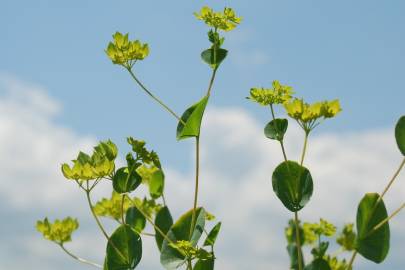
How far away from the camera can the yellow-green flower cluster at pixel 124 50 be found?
5.82 ft

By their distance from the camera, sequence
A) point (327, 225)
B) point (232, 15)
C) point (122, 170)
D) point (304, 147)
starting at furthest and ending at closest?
point (327, 225) → point (232, 15) → point (122, 170) → point (304, 147)

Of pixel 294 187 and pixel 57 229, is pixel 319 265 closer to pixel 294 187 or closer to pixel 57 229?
pixel 294 187

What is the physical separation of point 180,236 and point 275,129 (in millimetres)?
395

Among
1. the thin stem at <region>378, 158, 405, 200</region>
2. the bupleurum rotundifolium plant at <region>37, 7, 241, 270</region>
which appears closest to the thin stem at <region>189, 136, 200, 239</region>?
the bupleurum rotundifolium plant at <region>37, 7, 241, 270</region>

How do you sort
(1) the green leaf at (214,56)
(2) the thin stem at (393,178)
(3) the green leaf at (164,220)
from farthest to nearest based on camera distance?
(3) the green leaf at (164,220)
(1) the green leaf at (214,56)
(2) the thin stem at (393,178)

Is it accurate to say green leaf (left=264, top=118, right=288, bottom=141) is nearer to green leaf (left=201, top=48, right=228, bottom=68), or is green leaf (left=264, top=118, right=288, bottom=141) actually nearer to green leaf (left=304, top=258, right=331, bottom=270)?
green leaf (left=201, top=48, right=228, bottom=68)

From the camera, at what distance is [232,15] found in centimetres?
182

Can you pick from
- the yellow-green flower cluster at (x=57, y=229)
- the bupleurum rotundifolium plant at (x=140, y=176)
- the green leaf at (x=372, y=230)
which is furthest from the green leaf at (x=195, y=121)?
the yellow-green flower cluster at (x=57, y=229)

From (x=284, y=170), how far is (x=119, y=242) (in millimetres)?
495

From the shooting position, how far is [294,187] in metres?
1.65

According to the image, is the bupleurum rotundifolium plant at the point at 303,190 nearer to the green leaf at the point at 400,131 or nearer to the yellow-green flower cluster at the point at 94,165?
the green leaf at the point at 400,131

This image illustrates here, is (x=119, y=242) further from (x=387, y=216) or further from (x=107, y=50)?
(x=387, y=216)

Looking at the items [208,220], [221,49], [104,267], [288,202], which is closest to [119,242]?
[104,267]

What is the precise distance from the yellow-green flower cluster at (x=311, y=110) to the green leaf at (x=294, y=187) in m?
0.13
